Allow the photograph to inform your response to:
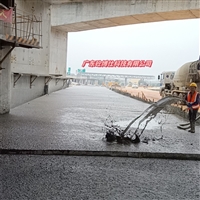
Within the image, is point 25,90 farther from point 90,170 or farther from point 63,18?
point 90,170

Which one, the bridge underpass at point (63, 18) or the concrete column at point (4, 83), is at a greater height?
the bridge underpass at point (63, 18)

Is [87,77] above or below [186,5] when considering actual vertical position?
below

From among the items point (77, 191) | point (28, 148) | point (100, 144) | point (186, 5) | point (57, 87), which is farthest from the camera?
point (57, 87)

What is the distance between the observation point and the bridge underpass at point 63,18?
16453 mm

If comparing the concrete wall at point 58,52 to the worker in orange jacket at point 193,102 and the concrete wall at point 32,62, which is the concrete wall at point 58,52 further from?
the worker in orange jacket at point 193,102

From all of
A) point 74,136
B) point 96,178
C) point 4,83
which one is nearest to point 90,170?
point 96,178

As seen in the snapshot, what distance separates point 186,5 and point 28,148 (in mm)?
A: 15865

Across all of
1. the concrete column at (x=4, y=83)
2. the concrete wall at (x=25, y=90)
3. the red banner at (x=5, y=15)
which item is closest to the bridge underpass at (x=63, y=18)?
the concrete wall at (x=25, y=90)

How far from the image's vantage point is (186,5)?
1894cm

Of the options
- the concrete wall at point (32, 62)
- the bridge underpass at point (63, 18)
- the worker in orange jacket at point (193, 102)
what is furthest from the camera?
the bridge underpass at point (63, 18)

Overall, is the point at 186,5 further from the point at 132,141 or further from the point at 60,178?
the point at 60,178

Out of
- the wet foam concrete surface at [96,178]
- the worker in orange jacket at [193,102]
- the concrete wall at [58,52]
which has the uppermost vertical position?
the concrete wall at [58,52]

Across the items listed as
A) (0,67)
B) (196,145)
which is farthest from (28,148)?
(0,67)

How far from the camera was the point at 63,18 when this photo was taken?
2311 centimetres
